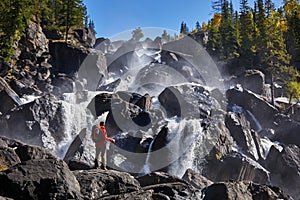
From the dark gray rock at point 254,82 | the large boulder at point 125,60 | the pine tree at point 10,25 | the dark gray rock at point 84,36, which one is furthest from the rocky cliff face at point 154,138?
the dark gray rock at point 84,36

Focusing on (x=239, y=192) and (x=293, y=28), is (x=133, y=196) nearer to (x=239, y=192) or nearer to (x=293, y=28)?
(x=239, y=192)

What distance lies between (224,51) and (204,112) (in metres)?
34.6

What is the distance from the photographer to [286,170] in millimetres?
28188

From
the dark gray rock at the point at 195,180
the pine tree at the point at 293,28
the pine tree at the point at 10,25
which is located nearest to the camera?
the dark gray rock at the point at 195,180

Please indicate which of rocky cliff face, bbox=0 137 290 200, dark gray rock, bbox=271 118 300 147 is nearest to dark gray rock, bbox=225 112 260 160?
dark gray rock, bbox=271 118 300 147

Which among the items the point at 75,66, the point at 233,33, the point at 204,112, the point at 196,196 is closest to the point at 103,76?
the point at 75,66

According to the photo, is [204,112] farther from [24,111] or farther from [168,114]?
[24,111]

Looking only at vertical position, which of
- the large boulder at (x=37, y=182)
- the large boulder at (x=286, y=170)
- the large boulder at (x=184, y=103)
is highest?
the large boulder at (x=184, y=103)

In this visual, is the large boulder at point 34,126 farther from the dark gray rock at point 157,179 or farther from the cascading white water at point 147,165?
the dark gray rock at point 157,179

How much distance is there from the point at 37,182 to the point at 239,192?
718cm

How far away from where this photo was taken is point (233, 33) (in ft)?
216

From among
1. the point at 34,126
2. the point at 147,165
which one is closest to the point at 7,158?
the point at 147,165

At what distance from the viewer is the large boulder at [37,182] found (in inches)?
372

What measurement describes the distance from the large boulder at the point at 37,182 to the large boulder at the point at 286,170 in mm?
22447
